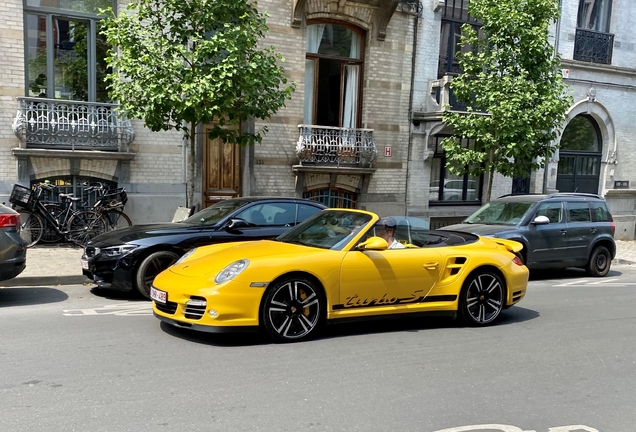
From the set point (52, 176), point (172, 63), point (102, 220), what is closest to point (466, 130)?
point (172, 63)

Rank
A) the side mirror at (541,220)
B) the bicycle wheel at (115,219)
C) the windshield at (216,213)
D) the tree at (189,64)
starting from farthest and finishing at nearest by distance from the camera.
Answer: the bicycle wheel at (115,219)
the side mirror at (541,220)
the tree at (189,64)
the windshield at (216,213)

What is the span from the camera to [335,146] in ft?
52.5

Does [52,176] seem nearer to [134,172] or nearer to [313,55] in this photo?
[134,172]

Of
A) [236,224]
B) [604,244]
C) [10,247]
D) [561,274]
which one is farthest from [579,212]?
[10,247]

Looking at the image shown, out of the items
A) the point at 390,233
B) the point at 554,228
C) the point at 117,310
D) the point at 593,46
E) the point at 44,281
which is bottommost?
the point at 44,281

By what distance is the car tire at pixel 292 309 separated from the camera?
6.00m

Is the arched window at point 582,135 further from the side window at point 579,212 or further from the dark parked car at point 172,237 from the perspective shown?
the dark parked car at point 172,237

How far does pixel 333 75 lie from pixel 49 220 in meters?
8.35

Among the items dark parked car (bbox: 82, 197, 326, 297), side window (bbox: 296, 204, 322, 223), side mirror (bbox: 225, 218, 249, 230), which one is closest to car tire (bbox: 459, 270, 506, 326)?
side window (bbox: 296, 204, 322, 223)

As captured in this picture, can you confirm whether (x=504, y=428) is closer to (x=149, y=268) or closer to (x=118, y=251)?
(x=149, y=268)

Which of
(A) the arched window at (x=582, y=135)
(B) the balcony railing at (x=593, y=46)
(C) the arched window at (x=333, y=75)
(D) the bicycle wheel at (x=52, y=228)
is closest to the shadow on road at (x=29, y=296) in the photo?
(D) the bicycle wheel at (x=52, y=228)

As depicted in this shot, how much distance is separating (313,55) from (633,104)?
12594 mm

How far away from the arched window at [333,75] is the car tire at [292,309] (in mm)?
10523

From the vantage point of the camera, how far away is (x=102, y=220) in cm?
1268
